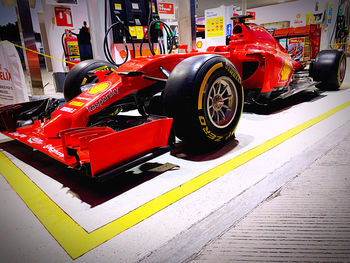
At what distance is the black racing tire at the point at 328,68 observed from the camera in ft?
16.6

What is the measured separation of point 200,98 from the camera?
2186 millimetres

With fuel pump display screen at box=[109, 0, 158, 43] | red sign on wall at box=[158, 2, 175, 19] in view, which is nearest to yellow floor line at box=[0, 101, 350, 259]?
→ fuel pump display screen at box=[109, 0, 158, 43]

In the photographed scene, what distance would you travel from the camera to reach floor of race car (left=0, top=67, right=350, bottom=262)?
1.33m

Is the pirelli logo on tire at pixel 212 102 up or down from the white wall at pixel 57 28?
down

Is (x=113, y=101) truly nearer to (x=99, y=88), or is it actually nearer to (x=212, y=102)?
(x=99, y=88)

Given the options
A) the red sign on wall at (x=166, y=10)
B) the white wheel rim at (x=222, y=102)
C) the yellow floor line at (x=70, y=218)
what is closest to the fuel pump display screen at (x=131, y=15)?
the red sign on wall at (x=166, y=10)

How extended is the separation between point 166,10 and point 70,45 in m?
3.47

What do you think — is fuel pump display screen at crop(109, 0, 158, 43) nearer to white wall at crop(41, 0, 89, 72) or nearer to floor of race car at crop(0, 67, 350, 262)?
white wall at crop(41, 0, 89, 72)

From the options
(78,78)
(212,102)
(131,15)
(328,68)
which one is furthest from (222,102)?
(131,15)

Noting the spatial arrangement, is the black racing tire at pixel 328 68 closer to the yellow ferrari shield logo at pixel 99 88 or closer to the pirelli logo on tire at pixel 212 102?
the pirelli logo on tire at pixel 212 102

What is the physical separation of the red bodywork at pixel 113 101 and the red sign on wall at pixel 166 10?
4.97m

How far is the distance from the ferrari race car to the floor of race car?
0.78 ft

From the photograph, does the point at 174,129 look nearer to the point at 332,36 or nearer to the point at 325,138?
the point at 325,138

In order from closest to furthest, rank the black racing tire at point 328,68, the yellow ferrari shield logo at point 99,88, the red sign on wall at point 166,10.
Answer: the yellow ferrari shield logo at point 99,88
the black racing tire at point 328,68
the red sign on wall at point 166,10
